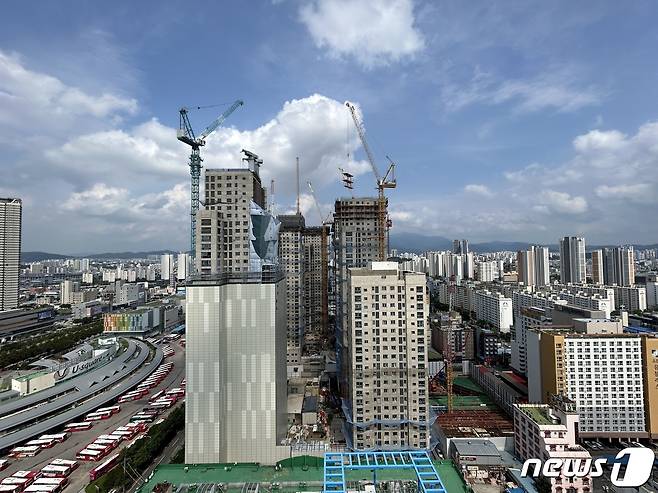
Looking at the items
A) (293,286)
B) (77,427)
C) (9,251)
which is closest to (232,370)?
(77,427)

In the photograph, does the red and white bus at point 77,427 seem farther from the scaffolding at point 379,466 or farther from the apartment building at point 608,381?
the apartment building at point 608,381

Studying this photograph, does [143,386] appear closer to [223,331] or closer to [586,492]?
[223,331]

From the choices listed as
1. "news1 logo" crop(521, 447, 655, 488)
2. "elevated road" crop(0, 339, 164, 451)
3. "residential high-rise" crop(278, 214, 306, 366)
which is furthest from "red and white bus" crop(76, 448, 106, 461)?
"news1 logo" crop(521, 447, 655, 488)

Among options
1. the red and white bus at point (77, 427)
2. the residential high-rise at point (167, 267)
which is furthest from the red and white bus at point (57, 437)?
the residential high-rise at point (167, 267)

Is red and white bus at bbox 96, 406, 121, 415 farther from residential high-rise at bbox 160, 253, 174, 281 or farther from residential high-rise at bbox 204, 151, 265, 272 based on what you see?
residential high-rise at bbox 160, 253, 174, 281

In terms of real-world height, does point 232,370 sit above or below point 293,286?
below

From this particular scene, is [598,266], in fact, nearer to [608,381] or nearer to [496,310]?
[496,310]
